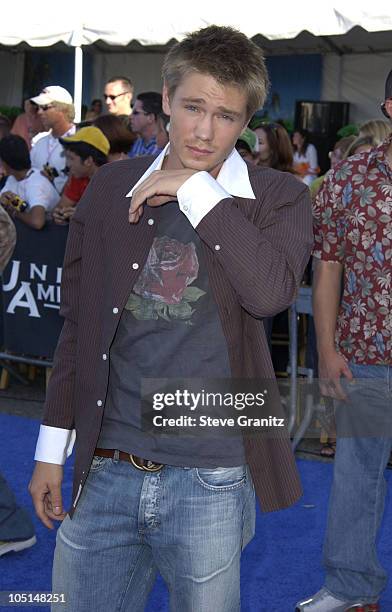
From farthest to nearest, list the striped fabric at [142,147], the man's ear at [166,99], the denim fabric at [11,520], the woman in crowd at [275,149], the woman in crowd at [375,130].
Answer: the striped fabric at [142,147] → the woman in crowd at [275,149] → the woman in crowd at [375,130] → the denim fabric at [11,520] → the man's ear at [166,99]

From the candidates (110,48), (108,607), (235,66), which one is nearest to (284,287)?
(235,66)

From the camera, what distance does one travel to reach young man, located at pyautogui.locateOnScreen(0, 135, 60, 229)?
7574 mm

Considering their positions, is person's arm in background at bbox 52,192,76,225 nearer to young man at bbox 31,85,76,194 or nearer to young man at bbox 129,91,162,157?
young man at bbox 31,85,76,194

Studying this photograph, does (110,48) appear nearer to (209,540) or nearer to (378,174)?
(378,174)

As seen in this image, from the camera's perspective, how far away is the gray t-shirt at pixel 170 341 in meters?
2.33

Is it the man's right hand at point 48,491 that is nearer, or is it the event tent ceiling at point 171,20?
the man's right hand at point 48,491

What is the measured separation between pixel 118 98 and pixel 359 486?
8.28m

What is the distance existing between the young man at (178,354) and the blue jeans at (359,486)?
153 centimetres

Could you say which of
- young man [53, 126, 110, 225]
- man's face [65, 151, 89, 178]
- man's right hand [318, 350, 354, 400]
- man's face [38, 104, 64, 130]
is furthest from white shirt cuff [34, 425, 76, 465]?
man's face [38, 104, 64, 130]

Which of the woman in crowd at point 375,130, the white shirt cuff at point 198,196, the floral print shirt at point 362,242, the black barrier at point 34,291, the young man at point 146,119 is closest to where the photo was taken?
the white shirt cuff at point 198,196

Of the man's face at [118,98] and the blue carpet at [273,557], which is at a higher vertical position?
the man's face at [118,98]

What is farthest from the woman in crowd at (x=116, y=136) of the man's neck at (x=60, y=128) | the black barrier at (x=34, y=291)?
the black barrier at (x=34, y=291)

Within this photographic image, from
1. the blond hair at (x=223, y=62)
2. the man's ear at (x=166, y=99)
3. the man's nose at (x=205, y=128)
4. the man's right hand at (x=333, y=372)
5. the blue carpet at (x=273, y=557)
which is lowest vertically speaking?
the blue carpet at (x=273, y=557)

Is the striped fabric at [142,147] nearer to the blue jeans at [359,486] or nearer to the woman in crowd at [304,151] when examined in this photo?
the blue jeans at [359,486]
